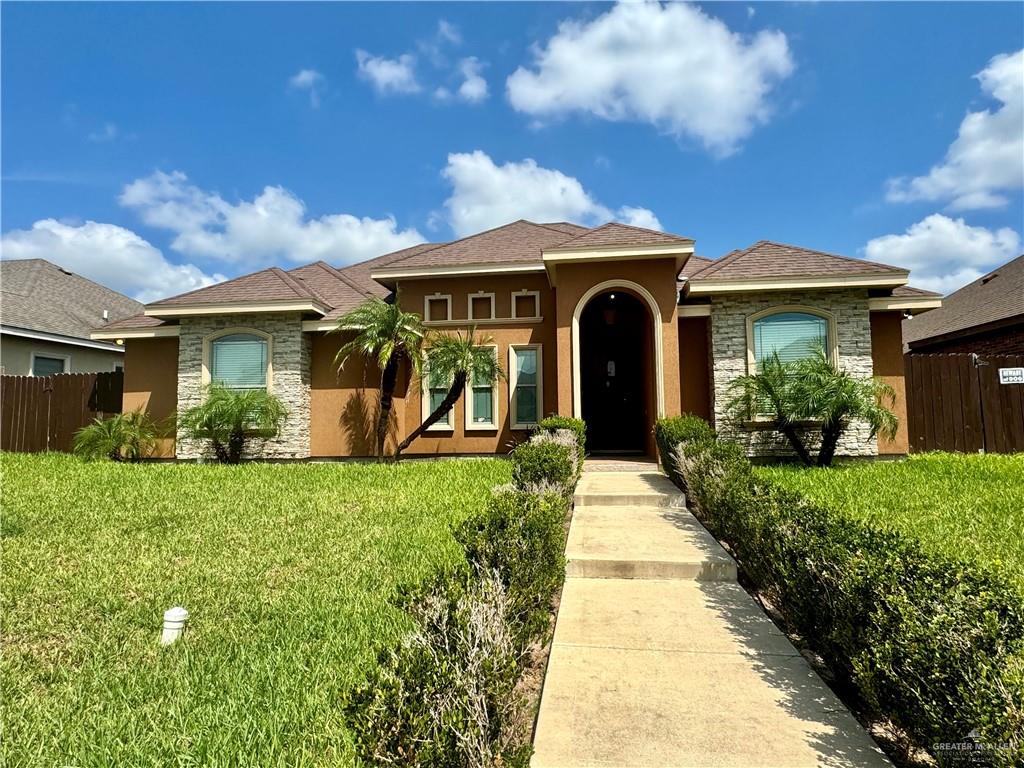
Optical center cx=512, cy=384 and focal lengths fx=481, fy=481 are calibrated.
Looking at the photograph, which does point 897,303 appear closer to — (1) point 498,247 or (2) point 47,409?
(1) point 498,247

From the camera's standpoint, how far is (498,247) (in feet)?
42.8

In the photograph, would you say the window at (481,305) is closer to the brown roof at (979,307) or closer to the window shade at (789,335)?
the window shade at (789,335)

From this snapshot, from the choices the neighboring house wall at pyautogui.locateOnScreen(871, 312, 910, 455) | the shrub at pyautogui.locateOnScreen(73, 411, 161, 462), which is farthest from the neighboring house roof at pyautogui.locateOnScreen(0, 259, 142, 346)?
the neighboring house wall at pyautogui.locateOnScreen(871, 312, 910, 455)

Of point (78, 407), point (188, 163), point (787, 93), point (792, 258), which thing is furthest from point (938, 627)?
point (78, 407)

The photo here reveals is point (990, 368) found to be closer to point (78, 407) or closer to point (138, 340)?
point (138, 340)

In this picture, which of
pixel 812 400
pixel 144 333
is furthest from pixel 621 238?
pixel 144 333

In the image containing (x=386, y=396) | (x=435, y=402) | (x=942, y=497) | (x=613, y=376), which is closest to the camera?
(x=942, y=497)

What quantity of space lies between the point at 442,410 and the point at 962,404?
1204 cm

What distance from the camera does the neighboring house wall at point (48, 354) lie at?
1464cm

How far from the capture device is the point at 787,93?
33.4 ft

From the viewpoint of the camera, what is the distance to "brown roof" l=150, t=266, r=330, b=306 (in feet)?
38.9

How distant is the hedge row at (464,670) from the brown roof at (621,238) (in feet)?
27.7

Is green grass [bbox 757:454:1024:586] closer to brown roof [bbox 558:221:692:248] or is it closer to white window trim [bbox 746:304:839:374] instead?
white window trim [bbox 746:304:839:374]

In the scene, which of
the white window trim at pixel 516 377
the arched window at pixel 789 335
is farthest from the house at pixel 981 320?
the white window trim at pixel 516 377
